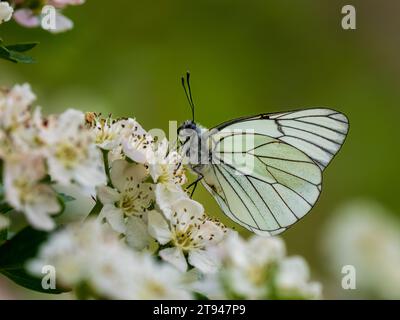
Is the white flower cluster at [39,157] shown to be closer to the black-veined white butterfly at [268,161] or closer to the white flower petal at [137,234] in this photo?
the white flower petal at [137,234]

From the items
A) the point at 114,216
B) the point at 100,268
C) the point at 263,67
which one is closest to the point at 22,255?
the point at 114,216

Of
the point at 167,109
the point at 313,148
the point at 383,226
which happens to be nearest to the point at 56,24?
the point at 313,148

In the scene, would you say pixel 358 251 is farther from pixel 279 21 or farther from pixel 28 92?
pixel 279 21

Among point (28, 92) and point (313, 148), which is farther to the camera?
point (313, 148)

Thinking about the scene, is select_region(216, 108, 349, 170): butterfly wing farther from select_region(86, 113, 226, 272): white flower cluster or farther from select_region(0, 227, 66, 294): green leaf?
select_region(0, 227, 66, 294): green leaf

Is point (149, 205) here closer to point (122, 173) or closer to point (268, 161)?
point (122, 173)

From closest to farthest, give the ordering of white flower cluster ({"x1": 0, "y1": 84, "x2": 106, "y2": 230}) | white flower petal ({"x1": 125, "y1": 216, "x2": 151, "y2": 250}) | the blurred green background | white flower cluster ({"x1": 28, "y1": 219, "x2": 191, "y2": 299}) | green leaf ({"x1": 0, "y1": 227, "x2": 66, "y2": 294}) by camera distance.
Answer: white flower cluster ({"x1": 28, "y1": 219, "x2": 191, "y2": 299}), white flower cluster ({"x1": 0, "y1": 84, "x2": 106, "y2": 230}), green leaf ({"x1": 0, "y1": 227, "x2": 66, "y2": 294}), white flower petal ({"x1": 125, "y1": 216, "x2": 151, "y2": 250}), the blurred green background

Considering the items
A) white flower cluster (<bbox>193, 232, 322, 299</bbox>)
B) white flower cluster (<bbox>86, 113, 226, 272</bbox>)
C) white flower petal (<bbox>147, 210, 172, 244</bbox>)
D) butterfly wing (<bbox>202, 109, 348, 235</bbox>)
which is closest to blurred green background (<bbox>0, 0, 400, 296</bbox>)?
butterfly wing (<bbox>202, 109, 348, 235</bbox>)
